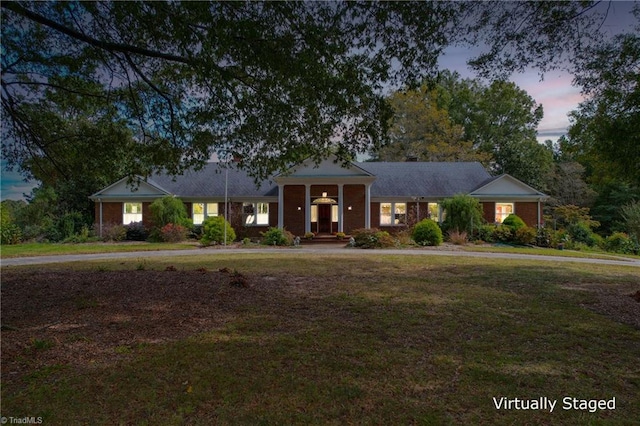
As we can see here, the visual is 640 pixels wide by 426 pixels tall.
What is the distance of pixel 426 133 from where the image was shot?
41.6m

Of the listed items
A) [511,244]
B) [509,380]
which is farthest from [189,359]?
[511,244]

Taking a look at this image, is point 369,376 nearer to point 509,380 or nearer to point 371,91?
point 509,380

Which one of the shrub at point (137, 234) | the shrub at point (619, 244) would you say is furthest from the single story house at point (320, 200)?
the shrub at point (619, 244)

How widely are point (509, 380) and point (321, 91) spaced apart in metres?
5.78

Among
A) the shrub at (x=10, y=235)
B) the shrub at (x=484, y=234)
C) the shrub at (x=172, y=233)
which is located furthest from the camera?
the shrub at (x=172, y=233)

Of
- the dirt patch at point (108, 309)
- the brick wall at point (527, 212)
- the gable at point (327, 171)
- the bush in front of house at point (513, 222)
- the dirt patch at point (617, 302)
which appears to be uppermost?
the gable at point (327, 171)

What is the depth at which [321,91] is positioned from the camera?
7.29 m

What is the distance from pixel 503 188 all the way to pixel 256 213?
1785 cm

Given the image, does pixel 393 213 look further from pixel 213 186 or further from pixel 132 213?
pixel 132 213

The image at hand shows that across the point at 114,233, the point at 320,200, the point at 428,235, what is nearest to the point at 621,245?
the point at 428,235

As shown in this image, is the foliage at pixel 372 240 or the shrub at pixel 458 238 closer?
the foliage at pixel 372 240

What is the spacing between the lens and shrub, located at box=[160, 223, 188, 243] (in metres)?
22.8

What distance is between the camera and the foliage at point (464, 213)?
23.0 m

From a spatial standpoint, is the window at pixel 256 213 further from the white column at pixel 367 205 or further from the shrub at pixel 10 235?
the shrub at pixel 10 235
